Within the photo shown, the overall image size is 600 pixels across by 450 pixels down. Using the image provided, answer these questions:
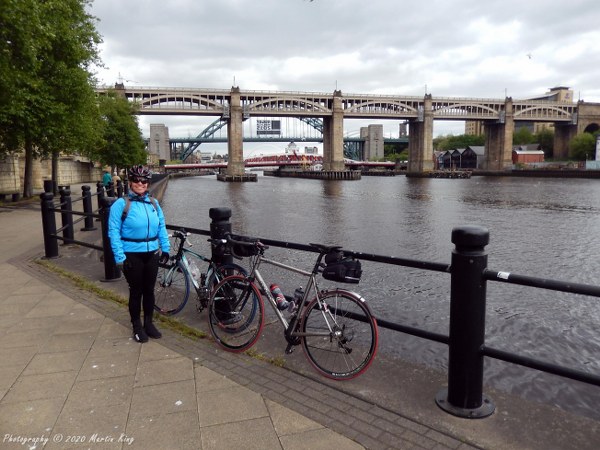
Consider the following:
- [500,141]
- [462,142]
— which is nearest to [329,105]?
[500,141]

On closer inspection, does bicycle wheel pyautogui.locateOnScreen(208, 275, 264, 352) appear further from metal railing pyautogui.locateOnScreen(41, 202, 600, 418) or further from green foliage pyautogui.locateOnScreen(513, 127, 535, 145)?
green foliage pyautogui.locateOnScreen(513, 127, 535, 145)

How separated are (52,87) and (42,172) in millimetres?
27186

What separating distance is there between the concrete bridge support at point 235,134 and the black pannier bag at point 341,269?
101540mm

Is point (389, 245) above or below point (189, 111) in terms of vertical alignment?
below

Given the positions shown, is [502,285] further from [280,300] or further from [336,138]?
[336,138]

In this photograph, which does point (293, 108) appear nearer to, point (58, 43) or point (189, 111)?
point (189, 111)

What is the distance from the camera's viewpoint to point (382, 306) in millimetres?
9328

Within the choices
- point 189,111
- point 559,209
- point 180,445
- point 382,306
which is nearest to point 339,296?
point 180,445

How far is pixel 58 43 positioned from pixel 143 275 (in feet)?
73.0

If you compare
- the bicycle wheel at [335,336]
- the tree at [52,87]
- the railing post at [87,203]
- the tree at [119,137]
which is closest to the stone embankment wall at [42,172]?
the tree at [119,137]

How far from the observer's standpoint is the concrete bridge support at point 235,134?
104m

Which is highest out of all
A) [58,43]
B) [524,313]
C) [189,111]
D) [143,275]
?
[189,111]

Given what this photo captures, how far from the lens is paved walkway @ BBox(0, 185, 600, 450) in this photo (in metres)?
3.11

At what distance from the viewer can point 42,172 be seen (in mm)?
46750
